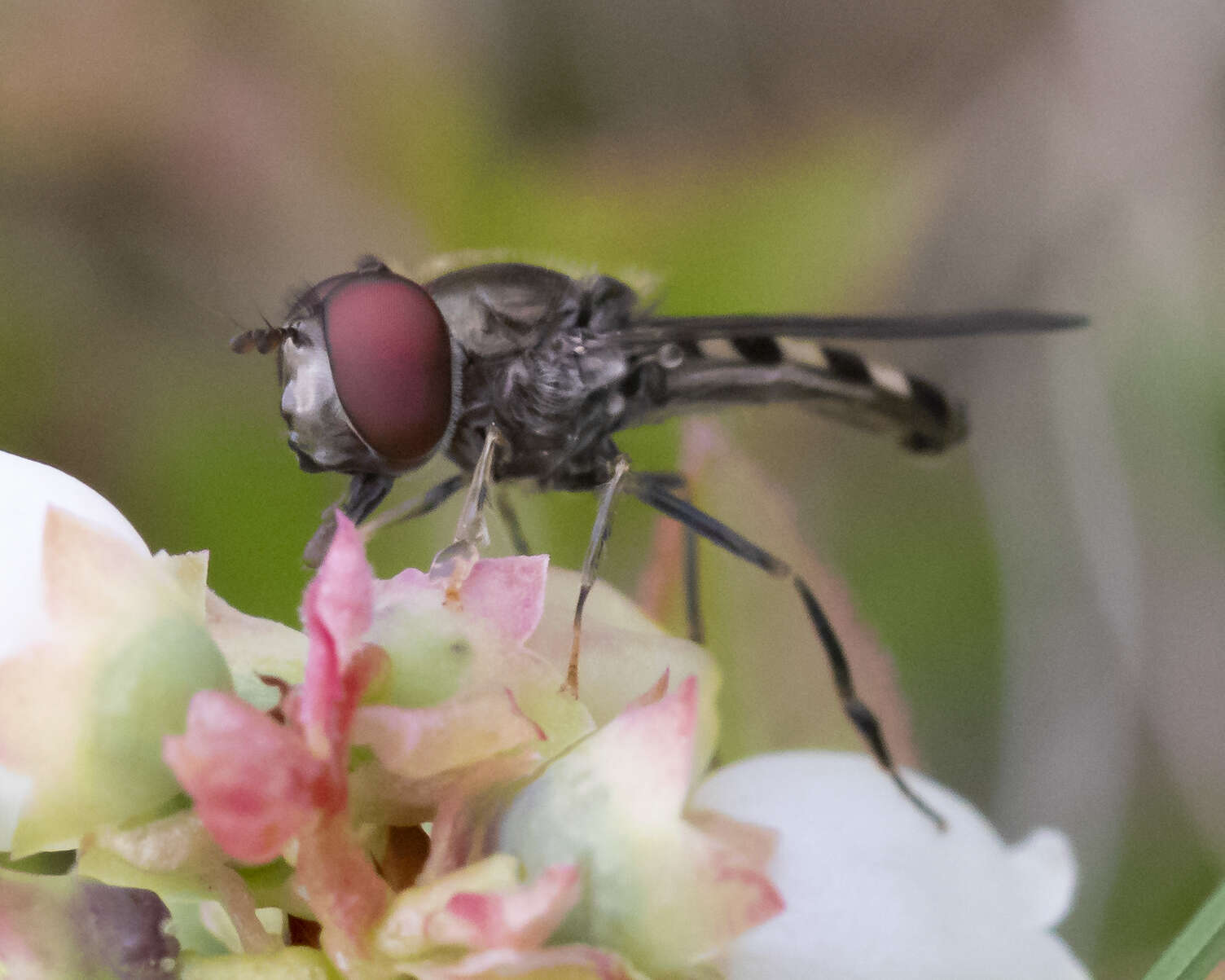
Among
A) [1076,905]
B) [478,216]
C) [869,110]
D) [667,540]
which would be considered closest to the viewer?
[667,540]

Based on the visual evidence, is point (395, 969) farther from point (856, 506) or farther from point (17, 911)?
point (856, 506)

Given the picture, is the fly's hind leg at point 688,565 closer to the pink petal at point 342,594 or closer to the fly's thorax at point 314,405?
the fly's thorax at point 314,405

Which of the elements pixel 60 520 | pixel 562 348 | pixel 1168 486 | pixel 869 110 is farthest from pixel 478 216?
pixel 60 520

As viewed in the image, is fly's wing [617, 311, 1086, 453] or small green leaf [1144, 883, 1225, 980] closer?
small green leaf [1144, 883, 1225, 980]

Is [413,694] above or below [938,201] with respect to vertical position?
below

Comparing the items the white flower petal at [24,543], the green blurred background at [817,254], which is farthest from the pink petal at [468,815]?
the green blurred background at [817,254]

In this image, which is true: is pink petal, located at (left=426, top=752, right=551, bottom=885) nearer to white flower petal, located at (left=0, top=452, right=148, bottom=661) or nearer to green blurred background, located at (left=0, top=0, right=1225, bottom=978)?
white flower petal, located at (left=0, top=452, right=148, bottom=661)

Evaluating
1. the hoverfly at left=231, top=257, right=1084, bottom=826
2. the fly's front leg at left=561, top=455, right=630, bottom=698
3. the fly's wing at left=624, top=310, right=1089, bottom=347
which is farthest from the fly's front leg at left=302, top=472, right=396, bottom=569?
the fly's wing at left=624, top=310, right=1089, bottom=347

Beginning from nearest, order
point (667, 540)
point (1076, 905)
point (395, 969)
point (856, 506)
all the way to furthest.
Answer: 1. point (395, 969)
2. point (667, 540)
3. point (1076, 905)
4. point (856, 506)
